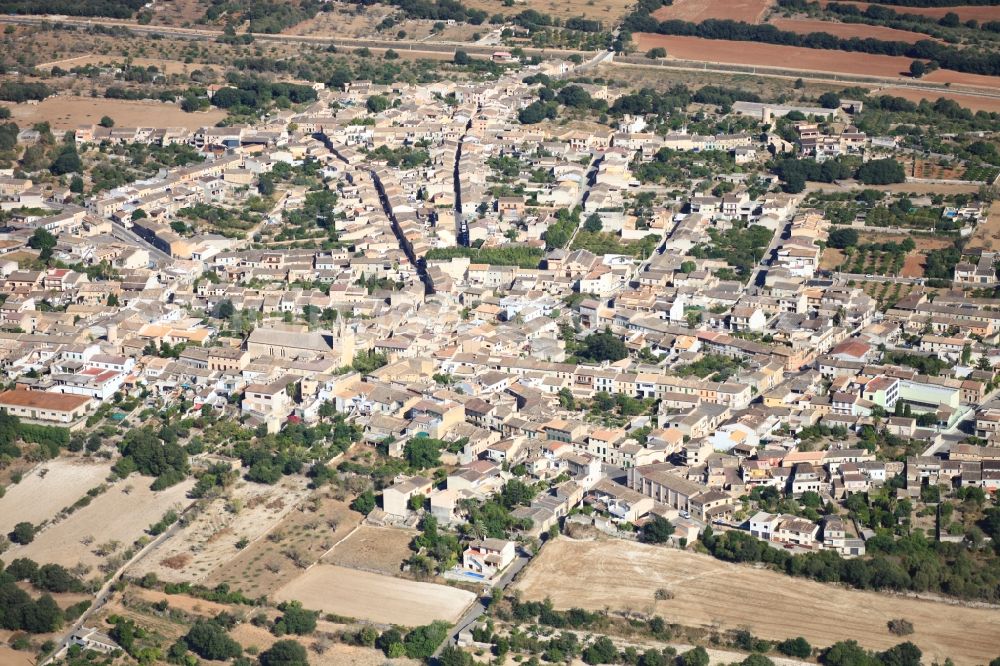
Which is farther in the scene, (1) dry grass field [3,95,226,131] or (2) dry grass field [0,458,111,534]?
(1) dry grass field [3,95,226,131]

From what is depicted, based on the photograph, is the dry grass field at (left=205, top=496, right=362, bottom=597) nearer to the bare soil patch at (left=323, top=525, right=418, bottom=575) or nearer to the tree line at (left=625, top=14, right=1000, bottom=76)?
the bare soil patch at (left=323, top=525, right=418, bottom=575)

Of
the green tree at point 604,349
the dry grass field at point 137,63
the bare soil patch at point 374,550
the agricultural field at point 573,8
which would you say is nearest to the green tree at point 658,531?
the bare soil patch at point 374,550

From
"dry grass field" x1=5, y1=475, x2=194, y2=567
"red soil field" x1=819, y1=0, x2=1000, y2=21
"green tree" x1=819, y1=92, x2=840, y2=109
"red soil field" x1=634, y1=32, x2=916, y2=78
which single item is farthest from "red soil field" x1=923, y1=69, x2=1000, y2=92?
"dry grass field" x1=5, y1=475, x2=194, y2=567

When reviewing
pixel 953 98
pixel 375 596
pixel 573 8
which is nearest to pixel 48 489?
pixel 375 596

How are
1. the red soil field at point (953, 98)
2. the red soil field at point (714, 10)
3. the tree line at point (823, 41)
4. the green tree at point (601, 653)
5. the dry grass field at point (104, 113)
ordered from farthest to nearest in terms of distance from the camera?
1. the red soil field at point (714, 10)
2. the tree line at point (823, 41)
3. the red soil field at point (953, 98)
4. the dry grass field at point (104, 113)
5. the green tree at point (601, 653)

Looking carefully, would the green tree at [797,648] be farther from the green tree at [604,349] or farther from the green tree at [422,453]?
the green tree at [604,349]

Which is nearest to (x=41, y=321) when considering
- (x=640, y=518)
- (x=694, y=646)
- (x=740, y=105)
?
(x=640, y=518)

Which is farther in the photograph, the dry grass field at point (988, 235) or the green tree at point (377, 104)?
the green tree at point (377, 104)
